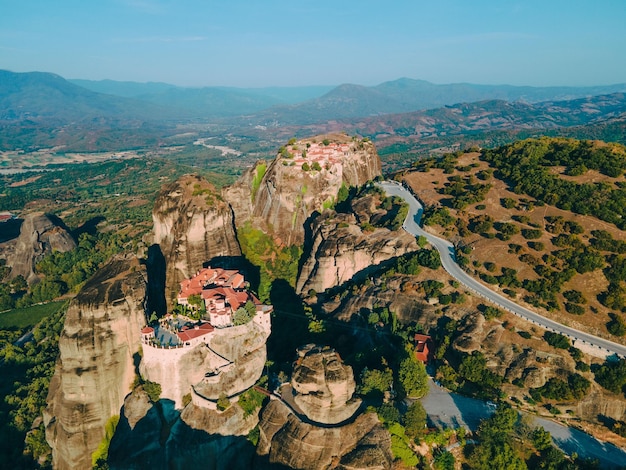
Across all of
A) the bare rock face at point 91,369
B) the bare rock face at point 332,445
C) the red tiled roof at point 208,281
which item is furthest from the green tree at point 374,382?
the bare rock face at point 91,369

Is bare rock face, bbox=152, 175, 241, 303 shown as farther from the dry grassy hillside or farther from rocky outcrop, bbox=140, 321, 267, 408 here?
the dry grassy hillside

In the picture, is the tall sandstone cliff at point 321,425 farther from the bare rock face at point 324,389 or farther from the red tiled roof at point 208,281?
Answer: the red tiled roof at point 208,281

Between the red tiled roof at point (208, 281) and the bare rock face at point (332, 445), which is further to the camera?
the red tiled roof at point (208, 281)

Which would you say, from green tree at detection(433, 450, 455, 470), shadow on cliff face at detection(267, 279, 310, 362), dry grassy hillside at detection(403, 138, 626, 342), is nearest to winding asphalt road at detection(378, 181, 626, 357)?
dry grassy hillside at detection(403, 138, 626, 342)

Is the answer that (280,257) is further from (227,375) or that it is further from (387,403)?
(387,403)

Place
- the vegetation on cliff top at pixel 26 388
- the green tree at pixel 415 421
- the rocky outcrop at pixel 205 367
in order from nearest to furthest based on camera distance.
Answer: the green tree at pixel 415 421 → the rocky outcrop at pixel 205 367 → the vegetation on cliff top at pixel 26 388
